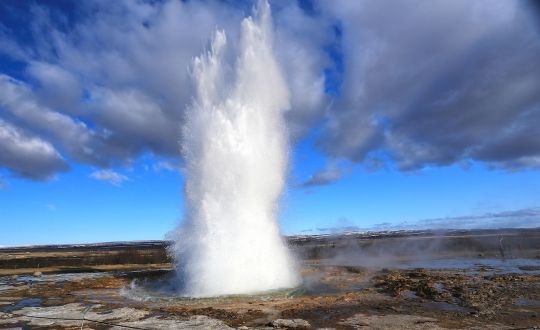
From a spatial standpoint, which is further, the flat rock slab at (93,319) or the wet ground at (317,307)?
the flat rock slab at (93,319)

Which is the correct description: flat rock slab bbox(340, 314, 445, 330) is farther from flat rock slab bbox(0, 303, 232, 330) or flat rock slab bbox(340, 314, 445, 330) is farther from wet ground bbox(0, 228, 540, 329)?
flat rock slab bbox(0, 303, 232, 330)

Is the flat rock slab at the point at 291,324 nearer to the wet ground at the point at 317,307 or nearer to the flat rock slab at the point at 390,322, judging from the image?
the wet ground at the point at 317,307

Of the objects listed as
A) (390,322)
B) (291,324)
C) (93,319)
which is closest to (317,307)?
(291,324)

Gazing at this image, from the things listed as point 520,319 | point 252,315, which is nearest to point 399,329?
point 520,319

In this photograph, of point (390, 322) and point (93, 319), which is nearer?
point (390, 322)

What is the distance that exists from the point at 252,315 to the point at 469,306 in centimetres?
755

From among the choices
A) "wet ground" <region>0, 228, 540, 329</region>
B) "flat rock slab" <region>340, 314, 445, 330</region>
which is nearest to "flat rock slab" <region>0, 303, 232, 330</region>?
"wet ground" <region>0, 228, 540, 329</region>

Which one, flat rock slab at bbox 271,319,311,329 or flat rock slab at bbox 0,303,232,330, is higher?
flat rock slab at bbox 0,303,232,330

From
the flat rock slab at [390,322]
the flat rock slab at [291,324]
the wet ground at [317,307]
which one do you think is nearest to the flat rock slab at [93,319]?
the wet ground at [317,307]

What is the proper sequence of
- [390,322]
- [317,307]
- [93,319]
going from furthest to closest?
[317,307] → [93,319] → [390,322]

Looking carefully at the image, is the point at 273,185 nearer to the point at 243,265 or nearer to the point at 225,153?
the point at 225,153

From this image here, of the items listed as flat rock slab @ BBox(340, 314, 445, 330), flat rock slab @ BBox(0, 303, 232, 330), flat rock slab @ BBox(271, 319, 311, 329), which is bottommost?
flat rock slab @ BBox(340, 314, 445, 330)

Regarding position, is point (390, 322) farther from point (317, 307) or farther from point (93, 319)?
point (93, 319)

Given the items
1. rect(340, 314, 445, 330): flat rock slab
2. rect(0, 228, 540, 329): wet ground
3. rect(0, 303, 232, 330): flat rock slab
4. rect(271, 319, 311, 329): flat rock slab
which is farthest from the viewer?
rect(0, 303, 232, 330): flat rock slab
